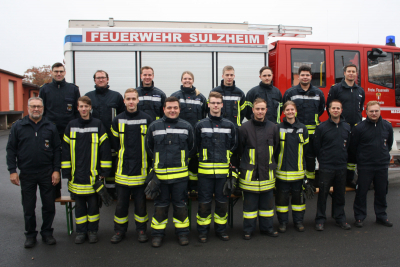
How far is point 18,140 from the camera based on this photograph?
3896 millimetres

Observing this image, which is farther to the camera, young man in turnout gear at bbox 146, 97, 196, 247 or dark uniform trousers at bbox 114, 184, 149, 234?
dark uniform trousers at bbox 114, 184, 149, 234

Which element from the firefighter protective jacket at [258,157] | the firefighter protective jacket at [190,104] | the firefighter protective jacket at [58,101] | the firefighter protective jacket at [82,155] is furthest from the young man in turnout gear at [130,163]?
the firefighter protective jacket at [258,157]

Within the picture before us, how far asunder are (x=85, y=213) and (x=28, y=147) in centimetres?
111

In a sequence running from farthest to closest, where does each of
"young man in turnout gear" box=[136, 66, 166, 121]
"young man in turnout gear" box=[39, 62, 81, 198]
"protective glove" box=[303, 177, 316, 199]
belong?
"young man in turnout gear" box=[136, 66, 166, 121], "young man in turnout gear" box=[39, 62, 81, 198], "protective glove" box=[303, 177, 316, 199]

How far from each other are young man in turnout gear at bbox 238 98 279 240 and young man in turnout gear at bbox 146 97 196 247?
0.77m

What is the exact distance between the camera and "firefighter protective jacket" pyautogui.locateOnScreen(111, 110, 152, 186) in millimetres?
3936

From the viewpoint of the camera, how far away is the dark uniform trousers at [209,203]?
13.0ft

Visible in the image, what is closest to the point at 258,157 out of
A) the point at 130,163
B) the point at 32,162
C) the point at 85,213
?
the point at 130,163

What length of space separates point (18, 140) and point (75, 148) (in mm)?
703

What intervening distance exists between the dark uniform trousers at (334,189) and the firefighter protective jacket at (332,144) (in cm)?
9

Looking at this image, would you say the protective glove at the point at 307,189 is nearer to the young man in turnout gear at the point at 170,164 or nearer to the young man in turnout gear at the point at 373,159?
the young man in turnout gear at the point at 373,159

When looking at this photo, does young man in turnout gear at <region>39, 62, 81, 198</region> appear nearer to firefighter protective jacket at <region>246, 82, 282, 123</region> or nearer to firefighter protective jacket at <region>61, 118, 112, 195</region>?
firefighter protective jacket at <region>61, 118, 112, 195</region>

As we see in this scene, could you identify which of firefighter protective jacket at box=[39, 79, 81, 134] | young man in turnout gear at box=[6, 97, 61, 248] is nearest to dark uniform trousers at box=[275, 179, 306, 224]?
young man in turnout gear at box=[6, 97, 61, 248]

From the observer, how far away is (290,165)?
164 inches
